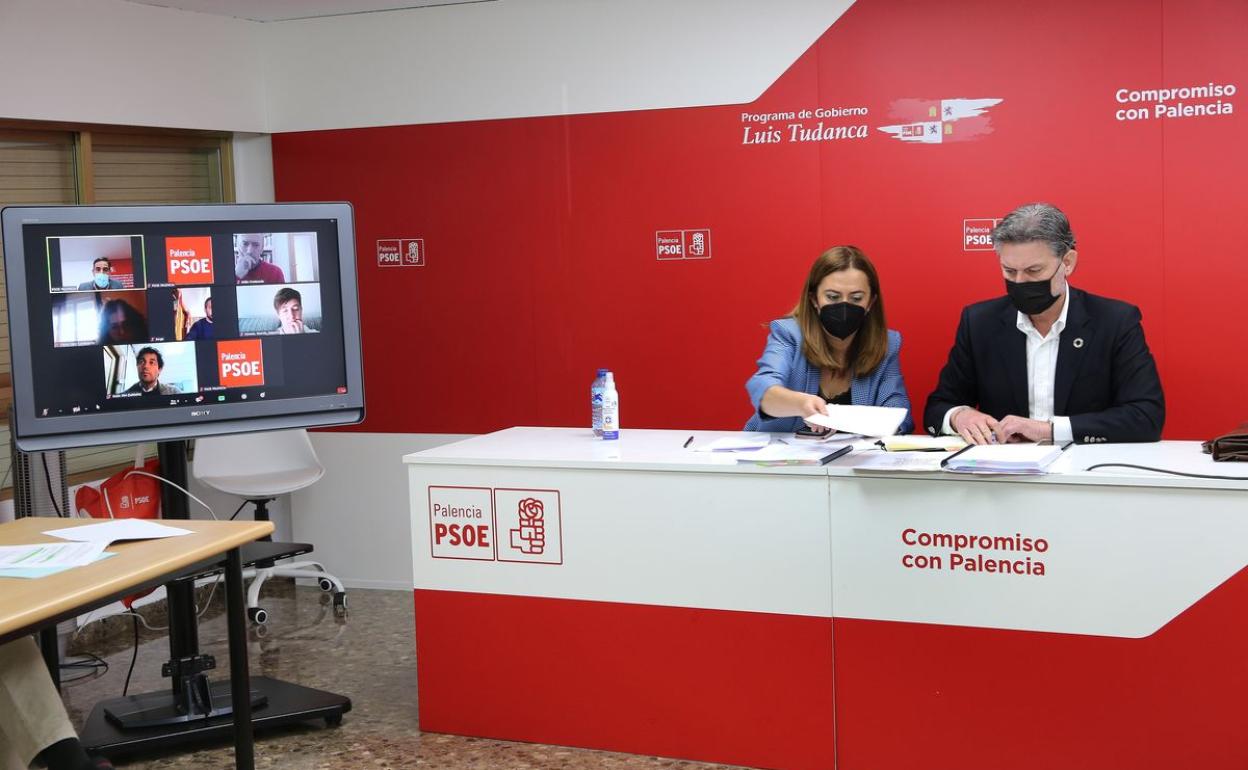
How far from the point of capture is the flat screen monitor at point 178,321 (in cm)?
356

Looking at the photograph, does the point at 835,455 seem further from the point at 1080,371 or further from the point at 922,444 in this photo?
the point at 1080,371

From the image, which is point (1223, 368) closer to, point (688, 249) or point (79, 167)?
point (688, 249)

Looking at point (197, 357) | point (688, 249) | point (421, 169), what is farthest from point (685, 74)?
point (197, 357)

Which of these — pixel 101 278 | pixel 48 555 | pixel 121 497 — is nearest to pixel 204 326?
pixel 101 278

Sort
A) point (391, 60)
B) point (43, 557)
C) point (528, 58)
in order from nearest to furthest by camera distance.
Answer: point (43, 557) → point (528, 58) → point (391, 60)

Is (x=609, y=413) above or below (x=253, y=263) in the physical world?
below

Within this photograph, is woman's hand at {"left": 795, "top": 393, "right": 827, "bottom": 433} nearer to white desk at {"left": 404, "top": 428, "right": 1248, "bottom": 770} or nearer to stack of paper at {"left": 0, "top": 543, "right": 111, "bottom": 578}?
white desk at {"left": 404, "top": 428, "right": 1248, "bottom": 770}

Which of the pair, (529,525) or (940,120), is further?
(940,120)

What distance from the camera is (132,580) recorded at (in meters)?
2.70

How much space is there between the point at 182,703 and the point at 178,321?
1231mm

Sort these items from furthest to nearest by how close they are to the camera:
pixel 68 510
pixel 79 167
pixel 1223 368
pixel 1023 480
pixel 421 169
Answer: pixel 421 169
pixel 79 167
pixel 68 510
pixel 1223 368
pixel 1023 480

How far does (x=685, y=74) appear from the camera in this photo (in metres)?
5.10

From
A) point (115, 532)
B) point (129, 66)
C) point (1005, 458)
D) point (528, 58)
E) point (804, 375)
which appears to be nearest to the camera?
point (115, 532)

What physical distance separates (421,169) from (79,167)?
1466 mm
